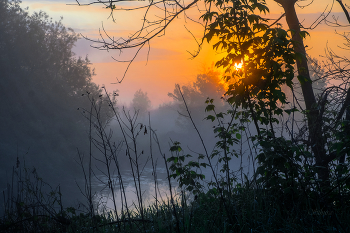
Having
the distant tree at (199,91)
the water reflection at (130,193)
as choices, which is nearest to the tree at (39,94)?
the water reflection at (130,193)

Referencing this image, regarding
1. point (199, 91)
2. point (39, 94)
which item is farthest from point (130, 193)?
point (199, 91)

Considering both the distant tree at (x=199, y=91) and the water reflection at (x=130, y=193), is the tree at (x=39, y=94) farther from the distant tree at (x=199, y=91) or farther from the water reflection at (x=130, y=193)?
the distant tree at (x=199, y=91)

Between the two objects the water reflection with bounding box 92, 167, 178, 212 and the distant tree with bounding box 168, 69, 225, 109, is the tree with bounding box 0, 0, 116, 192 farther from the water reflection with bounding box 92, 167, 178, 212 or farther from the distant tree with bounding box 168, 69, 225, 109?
the distant tree with bounding box 168, 69, 225, 109

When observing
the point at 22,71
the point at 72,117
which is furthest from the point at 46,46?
the point at 72,117

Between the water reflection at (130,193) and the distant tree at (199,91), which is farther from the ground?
the distant tree at (199,91)

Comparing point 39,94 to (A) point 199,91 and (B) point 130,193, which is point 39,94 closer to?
(B) point 130,193

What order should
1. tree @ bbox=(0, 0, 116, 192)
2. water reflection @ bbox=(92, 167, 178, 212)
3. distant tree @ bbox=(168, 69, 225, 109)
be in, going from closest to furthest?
water reflection @ bbox=(92, 167, 178, 212), tree @ bbox=(0, 0, 116, 192), distant tree @ bbox=(168, 69, 225, 109)

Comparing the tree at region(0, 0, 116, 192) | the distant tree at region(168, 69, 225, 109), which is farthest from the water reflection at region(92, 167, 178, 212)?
the distant tree at region(168, 69, 225, 109)

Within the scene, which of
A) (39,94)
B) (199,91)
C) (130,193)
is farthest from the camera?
(199,91)

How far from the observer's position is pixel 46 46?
3431cm

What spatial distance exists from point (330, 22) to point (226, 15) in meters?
3.69

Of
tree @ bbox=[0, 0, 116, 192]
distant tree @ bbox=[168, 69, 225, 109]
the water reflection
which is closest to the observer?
the water reflection

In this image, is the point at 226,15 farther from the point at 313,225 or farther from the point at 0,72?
A: the point at 0,72

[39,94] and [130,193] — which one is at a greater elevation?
[39,94]
